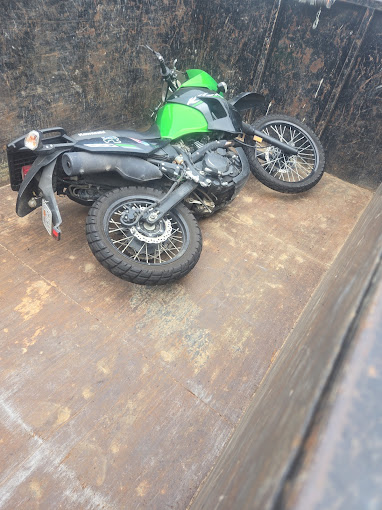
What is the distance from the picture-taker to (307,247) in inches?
131

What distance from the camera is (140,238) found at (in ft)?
8.41

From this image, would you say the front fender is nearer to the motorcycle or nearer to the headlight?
the motorcycle

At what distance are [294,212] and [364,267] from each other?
9.91ft

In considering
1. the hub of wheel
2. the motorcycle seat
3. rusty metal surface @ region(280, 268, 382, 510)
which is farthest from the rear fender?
rusty metal surface @ region(280, 268, 382, 510)

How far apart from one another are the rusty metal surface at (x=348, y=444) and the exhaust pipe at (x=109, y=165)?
2.28 m

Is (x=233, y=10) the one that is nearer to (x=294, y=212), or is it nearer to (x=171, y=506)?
(x=294, y=212)

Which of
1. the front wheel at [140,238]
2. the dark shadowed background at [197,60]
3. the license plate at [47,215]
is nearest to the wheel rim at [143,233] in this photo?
the front wheel at [140,238]

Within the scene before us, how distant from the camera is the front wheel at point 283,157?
3837 millimetres

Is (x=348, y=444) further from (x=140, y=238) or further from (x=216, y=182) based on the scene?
(x=216, y=182)

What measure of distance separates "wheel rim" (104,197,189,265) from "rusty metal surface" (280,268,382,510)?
2019mm

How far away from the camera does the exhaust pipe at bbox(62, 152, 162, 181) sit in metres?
2.46

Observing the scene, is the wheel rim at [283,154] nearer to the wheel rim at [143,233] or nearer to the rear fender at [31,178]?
the wheel rim at [143,233]

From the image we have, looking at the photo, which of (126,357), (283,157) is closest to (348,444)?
(126,357)

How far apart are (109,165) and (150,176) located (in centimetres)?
33
